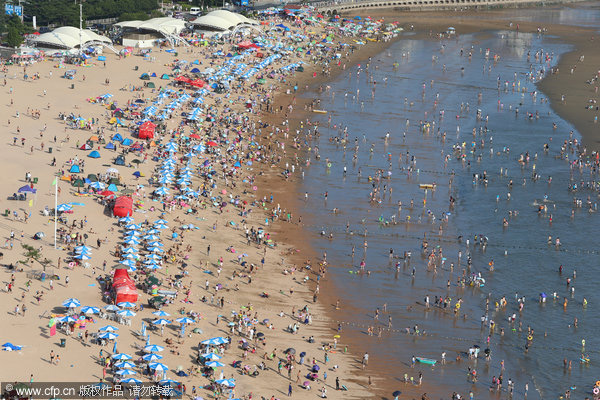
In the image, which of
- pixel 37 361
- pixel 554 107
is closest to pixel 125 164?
pixel 37 361

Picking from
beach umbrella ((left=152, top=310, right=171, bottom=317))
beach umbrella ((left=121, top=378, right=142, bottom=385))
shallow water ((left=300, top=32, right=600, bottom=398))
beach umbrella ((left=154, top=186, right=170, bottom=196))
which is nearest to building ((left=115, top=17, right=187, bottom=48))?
shallow water ((left=300, top=32, right=600, bottom=398))

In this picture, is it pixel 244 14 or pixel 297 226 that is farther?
pixel 244 14

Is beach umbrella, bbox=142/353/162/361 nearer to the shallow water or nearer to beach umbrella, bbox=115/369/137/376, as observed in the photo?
beach umbrella, bbox=115/369/137/376

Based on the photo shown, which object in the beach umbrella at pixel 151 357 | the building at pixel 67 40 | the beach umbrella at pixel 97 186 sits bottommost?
the beach umbrella at pixel 151 357

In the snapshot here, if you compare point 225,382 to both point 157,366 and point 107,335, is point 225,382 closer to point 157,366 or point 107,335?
point 157,366

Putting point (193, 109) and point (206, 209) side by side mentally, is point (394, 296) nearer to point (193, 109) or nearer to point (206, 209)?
point (206, 209)

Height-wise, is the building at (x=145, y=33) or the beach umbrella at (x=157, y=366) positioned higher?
the building at (x=145, y=33)

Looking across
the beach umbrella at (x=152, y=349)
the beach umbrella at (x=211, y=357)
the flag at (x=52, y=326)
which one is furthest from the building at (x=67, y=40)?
the beach umbrella at (x=211, y=357)

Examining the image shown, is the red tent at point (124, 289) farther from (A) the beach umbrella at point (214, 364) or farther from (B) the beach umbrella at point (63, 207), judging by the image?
(B) the beach umbrella at point (63, 207)

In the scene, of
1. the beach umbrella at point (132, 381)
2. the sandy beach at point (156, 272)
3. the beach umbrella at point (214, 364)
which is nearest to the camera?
the beach umbrella at point (132, 381)
